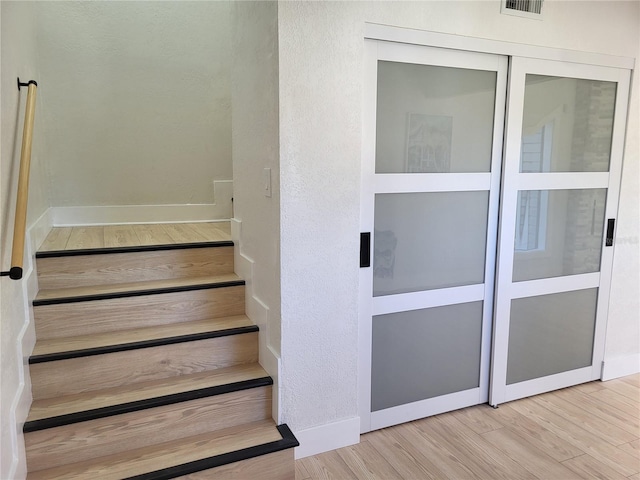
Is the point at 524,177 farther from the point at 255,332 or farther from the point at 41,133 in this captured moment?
the point at 41,133

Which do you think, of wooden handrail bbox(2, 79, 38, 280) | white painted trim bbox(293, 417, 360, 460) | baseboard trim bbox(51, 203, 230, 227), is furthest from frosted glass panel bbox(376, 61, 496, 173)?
baseboard trim bbox(51, 203, 230, 227)

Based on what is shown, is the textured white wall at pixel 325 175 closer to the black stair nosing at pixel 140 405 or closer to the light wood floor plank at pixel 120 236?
the black stair nosing at pixel 140 405

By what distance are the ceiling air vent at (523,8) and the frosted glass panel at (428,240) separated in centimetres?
97

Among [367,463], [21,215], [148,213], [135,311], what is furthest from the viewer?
[148,213]

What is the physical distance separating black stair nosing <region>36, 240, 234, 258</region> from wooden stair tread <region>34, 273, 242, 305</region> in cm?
19

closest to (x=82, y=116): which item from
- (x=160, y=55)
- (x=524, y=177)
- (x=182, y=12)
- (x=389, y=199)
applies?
(x=160, y=55)

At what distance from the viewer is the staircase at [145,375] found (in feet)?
6.60

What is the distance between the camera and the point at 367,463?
229cm

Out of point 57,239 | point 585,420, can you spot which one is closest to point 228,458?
point 57,239

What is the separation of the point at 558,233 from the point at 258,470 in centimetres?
220

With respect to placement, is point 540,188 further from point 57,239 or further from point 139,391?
point 57,239

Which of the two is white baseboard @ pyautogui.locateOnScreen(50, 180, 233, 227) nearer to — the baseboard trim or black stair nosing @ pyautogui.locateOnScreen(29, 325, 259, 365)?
the baseboard trim

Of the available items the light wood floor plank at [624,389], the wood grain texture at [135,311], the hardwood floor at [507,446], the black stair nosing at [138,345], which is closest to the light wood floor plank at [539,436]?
the hardwood floor at [507,446]

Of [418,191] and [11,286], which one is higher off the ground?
[418,191]
